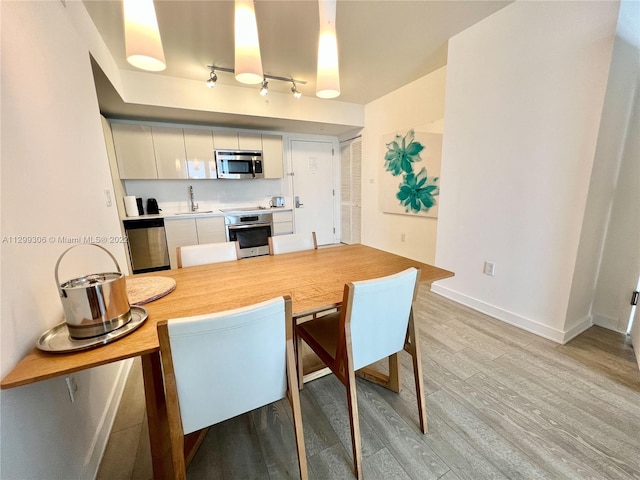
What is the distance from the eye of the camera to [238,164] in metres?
3.85

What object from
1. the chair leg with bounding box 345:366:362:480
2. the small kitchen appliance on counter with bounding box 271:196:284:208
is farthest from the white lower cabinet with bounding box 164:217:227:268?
the chair leg with bounding box 345:366:362:480

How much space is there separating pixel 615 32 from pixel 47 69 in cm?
311

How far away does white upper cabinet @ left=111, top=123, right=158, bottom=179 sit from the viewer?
125 inches

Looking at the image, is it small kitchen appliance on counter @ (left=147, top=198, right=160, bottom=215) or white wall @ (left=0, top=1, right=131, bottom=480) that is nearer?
white wall @ (left=0, top=1, right=131, bottom=480)

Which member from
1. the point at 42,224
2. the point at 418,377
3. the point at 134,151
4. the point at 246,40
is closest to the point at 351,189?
the point at 134,151

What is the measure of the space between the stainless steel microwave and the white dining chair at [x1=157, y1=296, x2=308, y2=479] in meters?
3.39

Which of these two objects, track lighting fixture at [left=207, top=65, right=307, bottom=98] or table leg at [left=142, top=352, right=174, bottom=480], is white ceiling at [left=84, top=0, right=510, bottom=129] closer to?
track lighting fixture at [left=207, top=65, right=307, bottom=98]

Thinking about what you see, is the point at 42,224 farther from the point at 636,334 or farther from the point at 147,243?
the point at 636,334

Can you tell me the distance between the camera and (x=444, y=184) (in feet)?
8.61

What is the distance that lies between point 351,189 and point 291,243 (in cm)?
313

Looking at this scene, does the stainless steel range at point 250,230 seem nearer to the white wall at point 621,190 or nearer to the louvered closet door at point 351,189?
the louvered closet door at point 351,189

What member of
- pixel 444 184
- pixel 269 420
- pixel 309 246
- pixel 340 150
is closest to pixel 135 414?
pixel 269 420

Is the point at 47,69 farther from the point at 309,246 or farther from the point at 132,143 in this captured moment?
the point at 132,143

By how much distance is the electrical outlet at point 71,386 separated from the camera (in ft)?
3.42
